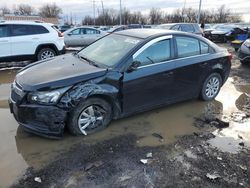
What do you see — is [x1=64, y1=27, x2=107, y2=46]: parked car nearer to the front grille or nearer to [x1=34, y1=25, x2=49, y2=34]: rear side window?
[x1=34, y1=25, x2=49, y2=34]: rear side window

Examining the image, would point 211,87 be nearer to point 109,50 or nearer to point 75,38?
point 109,50

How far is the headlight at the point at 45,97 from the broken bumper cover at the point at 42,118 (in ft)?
0.25

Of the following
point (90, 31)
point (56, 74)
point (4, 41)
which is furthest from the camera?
point (90, 31)

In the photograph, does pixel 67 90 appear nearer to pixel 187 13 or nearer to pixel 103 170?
pixel 103 170

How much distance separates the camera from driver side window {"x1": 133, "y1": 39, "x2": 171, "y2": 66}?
4973mm

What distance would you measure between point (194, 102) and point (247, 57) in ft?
16.9

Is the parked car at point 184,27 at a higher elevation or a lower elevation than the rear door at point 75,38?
higher

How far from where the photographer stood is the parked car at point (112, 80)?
418cm

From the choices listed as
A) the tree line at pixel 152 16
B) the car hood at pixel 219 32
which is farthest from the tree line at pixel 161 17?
the car hood at pixel 219 32

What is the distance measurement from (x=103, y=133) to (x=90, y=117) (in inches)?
14.8

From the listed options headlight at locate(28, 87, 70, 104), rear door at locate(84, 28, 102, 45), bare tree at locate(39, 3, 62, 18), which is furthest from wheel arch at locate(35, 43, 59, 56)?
bare tree at locate(39, 3, 62, 18)

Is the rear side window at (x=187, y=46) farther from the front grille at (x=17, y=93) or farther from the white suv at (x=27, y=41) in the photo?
the white suv at (x=27, y=41)

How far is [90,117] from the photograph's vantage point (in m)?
4.59

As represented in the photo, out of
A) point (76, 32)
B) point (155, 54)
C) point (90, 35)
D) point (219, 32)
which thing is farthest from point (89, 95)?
point (219, 32)
